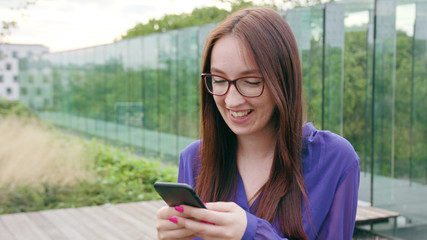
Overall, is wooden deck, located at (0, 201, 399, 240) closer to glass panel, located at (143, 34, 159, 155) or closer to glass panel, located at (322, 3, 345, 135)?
glass panel, located at (322, 3, 345, 135)

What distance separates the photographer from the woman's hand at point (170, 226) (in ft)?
4.04

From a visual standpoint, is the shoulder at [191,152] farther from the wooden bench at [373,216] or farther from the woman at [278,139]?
the wooden bench at [373,216]

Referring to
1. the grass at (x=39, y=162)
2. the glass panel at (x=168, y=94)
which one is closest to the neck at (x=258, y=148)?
the grass at (x=39, y=162)

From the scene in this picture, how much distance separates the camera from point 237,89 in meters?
1.31

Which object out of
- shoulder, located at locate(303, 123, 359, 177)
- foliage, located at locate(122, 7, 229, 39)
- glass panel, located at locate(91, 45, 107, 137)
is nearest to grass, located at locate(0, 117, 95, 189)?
glass panel, located at locate(91, 45, 107, 137)

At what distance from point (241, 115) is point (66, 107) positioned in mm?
17689

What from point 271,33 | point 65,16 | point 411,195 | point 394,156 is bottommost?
point 411,195

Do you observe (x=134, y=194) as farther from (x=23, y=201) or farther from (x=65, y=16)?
(x=65, y=16)

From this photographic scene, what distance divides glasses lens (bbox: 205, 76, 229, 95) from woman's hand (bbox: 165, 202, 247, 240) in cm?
35

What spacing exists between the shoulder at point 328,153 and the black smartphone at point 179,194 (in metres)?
0.39

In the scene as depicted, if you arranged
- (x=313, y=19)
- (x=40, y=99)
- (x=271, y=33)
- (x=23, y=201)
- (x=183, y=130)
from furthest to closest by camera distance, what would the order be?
(x=40, y=99) → (x=183, y=130) → (x=23, y=201) → (x=313, y=19) → (x=271, y=33)

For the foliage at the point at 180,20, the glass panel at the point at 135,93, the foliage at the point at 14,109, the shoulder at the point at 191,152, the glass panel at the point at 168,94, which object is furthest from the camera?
the foliage at the point at 180,20

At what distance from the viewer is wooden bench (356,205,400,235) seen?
4793 mm

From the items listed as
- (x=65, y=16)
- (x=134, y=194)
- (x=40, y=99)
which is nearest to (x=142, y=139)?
(x=134, y=194)
